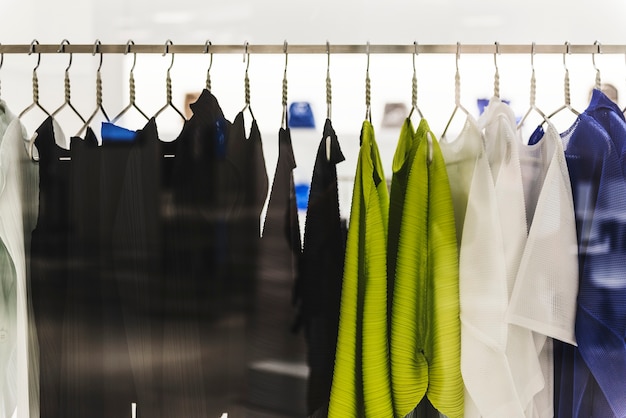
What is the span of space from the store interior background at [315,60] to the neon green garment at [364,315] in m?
0.33

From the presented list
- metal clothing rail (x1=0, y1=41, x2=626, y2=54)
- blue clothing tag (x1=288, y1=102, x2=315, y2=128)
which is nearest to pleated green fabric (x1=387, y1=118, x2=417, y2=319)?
metal clothing rail (x1=0, y1=41, x2=626, y2=54)

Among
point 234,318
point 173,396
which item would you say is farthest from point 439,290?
point 173,396

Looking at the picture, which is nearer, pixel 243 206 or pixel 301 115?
pixel 243 206

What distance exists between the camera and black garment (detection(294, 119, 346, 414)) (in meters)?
0.86

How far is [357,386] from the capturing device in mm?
836

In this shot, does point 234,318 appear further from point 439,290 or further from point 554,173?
point 554,173

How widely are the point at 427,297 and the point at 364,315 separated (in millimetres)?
122

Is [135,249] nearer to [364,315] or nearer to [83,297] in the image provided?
[83,297]

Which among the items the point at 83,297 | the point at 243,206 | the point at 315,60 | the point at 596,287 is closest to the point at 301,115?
the point at 315,60

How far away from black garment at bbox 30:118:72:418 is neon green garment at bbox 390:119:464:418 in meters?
0.64

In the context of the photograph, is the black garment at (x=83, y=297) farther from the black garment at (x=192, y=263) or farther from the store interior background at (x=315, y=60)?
the store interior background at (x=315, y=60)

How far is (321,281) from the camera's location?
2.82 ft

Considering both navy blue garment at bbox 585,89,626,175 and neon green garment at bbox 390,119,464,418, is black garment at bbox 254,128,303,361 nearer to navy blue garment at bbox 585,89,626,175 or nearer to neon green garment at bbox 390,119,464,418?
neon green garment at bbox 390,119,464,418
